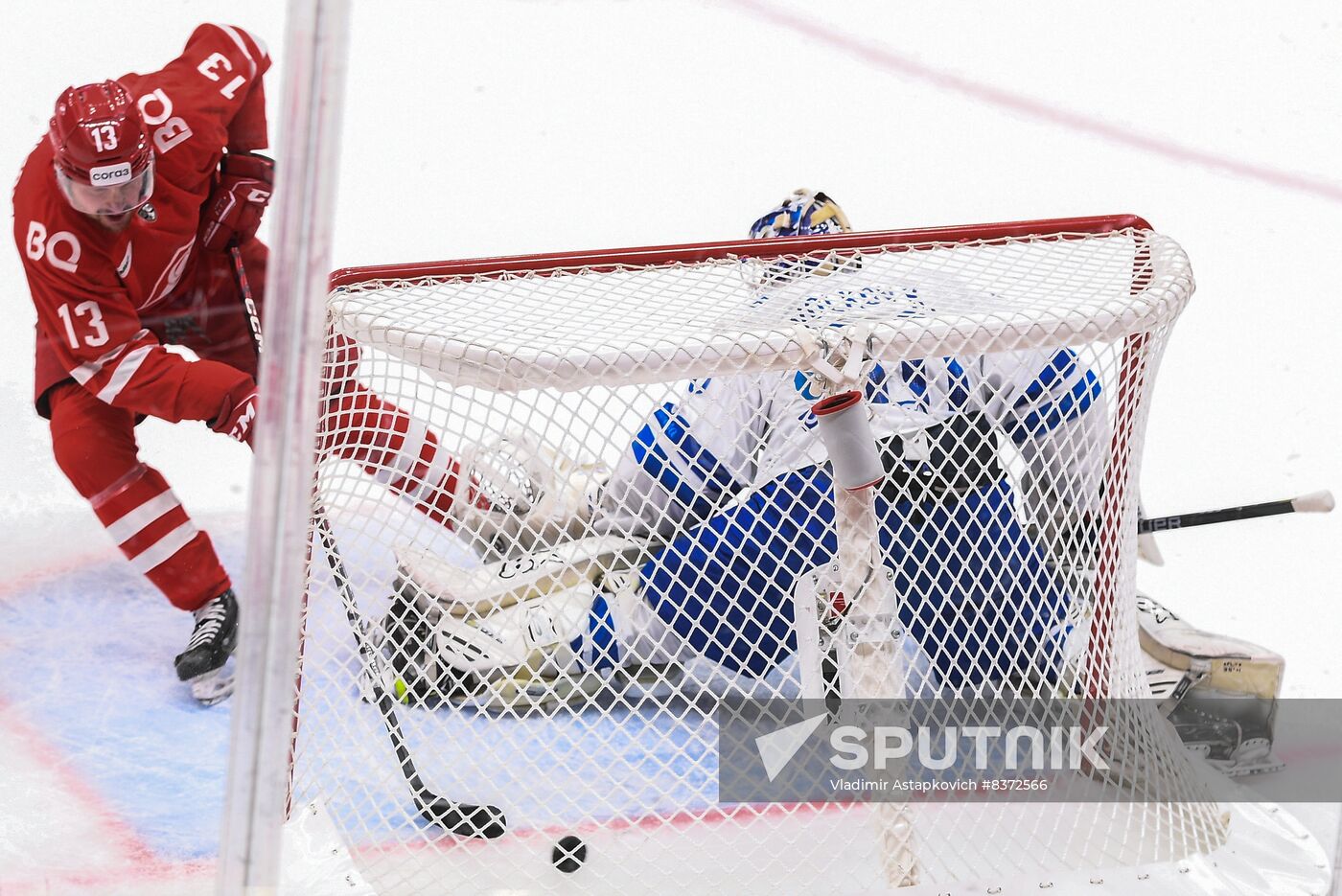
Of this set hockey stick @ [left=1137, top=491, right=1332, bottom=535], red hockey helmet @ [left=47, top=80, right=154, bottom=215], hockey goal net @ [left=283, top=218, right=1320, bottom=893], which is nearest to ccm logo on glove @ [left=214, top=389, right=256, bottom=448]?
red hockey helmet @ [left=47, top=80, right=154, bottom=215]

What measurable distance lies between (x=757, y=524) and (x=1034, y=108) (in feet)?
7.39

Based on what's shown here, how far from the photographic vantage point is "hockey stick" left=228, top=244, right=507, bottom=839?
1572 millimetres

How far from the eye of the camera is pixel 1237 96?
339 cm

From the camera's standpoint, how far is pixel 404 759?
5.58 feet

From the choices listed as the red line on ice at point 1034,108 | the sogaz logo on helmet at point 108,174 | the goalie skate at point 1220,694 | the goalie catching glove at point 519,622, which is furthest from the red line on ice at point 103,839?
the red line on ice at point 1034,108

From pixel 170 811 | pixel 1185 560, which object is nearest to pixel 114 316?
pixel 170 811

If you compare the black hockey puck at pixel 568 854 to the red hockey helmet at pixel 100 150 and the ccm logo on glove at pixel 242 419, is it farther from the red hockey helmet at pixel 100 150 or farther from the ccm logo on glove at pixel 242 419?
the red hockey helmet at pixel 100 150

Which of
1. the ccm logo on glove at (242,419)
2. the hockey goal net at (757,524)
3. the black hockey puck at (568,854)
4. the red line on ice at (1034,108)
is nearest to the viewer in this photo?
the hockey goal net at (757,524)

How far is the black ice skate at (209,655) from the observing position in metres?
2.16

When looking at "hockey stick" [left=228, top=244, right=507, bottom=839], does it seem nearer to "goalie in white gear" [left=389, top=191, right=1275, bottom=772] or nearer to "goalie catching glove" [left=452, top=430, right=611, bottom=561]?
"goalie in white gear" [left=389, top=191, right=1275, bottom=772]

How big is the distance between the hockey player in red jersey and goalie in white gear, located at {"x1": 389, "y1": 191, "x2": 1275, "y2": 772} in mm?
653

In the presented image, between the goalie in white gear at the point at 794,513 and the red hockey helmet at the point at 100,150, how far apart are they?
31.2 inches

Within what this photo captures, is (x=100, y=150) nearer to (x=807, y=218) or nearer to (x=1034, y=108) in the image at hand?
(x=807, y=218)

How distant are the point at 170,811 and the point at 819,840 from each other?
0.90 metres
